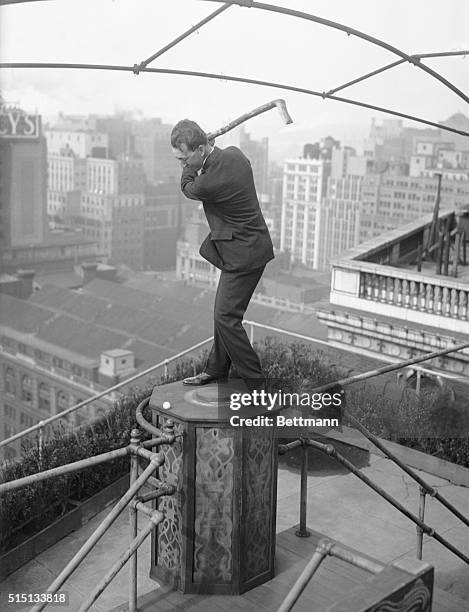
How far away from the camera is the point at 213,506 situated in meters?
4.94

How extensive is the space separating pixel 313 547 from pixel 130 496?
1.67m

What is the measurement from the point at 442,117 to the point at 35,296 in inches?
1333

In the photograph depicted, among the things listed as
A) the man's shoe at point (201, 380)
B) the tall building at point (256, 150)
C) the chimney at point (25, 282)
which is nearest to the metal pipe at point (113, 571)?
the man's shoe at point (201, 380)

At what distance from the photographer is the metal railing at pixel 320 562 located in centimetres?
388

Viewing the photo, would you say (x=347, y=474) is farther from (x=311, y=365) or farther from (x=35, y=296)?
(x=35, y=296)

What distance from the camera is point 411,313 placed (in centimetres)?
1298

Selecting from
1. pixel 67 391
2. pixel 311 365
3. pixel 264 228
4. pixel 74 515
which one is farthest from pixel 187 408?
pixel 67 391

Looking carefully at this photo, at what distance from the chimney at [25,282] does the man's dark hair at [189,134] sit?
33294 mm

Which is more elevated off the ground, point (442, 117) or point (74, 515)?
point (442, 117)

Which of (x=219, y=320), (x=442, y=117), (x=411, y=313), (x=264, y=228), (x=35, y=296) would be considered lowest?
(x=35, y=296)

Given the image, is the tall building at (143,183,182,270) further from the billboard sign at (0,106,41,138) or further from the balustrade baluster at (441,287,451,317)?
the balustrade baluster at (441,287,451,317)

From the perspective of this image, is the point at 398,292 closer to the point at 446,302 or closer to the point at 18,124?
the point at 446,302

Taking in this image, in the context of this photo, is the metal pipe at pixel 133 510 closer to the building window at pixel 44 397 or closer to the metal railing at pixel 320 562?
the metal railing at pixel 320 562

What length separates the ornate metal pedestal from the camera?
4.88m
